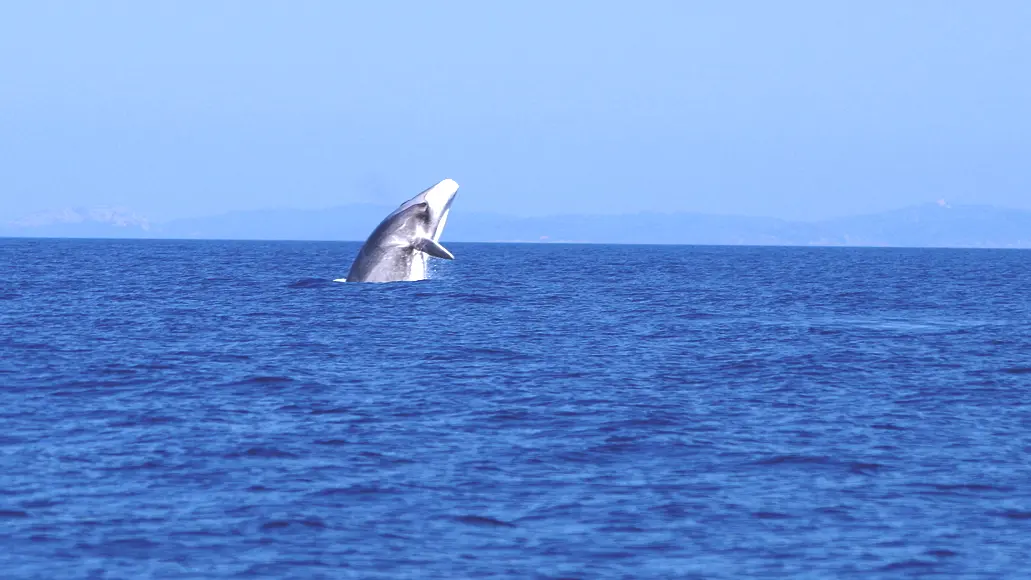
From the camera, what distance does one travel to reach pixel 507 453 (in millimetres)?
19625

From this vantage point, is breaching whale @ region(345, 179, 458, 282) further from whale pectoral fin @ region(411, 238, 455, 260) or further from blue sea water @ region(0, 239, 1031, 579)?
blue sea water @ region(0, 239, 1031, 579)

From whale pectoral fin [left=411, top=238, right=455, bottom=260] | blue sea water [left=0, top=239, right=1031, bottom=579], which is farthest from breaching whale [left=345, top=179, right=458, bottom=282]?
blue sea water [left=0, top=239, right=1031, bottom=579]

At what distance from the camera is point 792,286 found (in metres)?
76.8

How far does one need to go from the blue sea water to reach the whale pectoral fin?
10.7 ft

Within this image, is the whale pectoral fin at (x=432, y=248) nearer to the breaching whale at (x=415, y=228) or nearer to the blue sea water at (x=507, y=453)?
the breaching whale at (x=415, y=228)

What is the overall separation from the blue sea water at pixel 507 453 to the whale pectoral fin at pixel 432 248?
3256 mm

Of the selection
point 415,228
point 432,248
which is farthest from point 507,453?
point 415,228

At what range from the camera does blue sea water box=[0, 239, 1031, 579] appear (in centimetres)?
1472

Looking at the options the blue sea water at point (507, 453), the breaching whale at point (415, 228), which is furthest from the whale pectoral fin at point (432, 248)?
the blue sea water at point (507, 453)

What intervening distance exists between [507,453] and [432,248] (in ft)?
78.2

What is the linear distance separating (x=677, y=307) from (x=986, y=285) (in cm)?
3585

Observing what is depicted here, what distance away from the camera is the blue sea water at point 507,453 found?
1472 cm

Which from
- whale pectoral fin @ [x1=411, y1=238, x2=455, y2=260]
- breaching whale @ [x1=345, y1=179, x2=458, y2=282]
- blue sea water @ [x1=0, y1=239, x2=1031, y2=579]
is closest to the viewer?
blue sea water @ [x1=0, y1=239, x2=1031, y2=579]

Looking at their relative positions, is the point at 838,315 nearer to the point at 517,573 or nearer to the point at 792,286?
the point at 792,286
